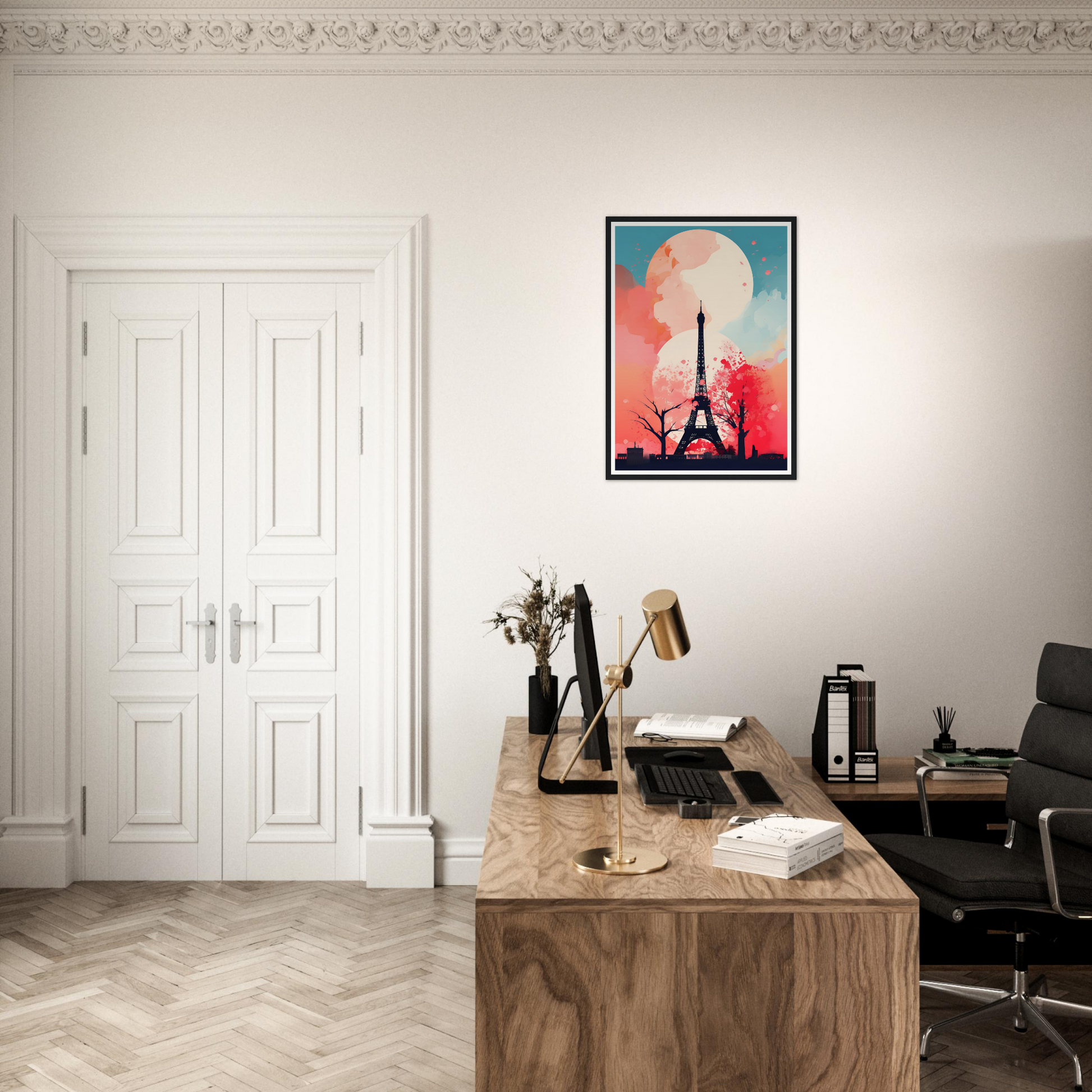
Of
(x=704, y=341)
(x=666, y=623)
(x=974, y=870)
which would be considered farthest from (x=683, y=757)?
A: (x=704, y=341)

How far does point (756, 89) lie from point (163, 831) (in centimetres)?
381

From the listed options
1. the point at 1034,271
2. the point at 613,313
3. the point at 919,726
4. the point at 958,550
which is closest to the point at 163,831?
the point at 613,313

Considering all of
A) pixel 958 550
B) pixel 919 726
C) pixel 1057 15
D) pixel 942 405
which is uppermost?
pixel 1057 15

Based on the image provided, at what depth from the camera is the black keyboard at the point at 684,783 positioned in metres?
2.32

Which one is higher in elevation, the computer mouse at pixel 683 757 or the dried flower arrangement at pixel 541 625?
the dried flower arrangement at pixel 541 625

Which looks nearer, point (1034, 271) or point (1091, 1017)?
point (1091, 1017)

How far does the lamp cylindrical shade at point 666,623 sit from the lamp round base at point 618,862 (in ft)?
1.32

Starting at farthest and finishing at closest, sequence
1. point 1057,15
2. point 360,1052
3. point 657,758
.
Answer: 1. point 1057,15
2. point 657,758
3. point 360,1052

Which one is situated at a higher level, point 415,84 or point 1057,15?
point 1057,15

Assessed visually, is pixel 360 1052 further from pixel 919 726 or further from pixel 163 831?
pixel 919 726

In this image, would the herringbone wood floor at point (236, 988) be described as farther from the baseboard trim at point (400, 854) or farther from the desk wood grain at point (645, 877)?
the desk wood grain at point (645, 877)

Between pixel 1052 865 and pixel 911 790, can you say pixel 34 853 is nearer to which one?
pixel 911 790

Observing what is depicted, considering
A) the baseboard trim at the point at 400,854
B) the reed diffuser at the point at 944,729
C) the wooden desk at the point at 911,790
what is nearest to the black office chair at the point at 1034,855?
the wooden desk at the point at 911,790

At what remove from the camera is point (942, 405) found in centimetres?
380
